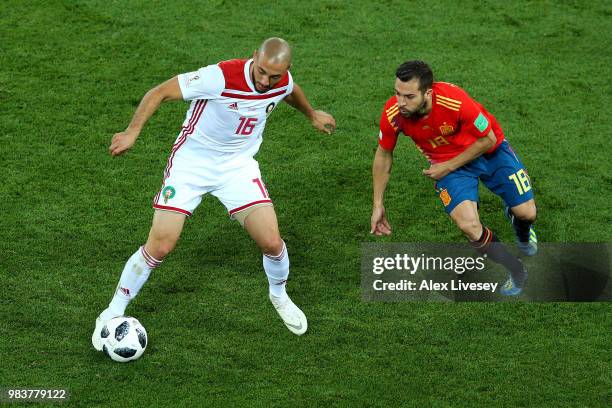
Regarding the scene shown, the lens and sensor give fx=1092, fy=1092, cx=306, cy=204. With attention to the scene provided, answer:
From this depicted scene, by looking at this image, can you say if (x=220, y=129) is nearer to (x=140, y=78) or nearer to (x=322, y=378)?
(x=322, y=378)

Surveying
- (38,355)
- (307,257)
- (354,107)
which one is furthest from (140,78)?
(38,355)

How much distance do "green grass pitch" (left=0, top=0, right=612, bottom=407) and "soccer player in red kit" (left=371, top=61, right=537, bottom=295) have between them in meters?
0.61

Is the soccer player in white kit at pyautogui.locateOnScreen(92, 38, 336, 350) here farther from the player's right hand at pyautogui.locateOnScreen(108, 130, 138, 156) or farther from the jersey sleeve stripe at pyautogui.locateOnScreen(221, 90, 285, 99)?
the player's right hand at pyautogui.locateOnScreen(108, 130, 138, 156)

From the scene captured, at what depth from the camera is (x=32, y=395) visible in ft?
22.6

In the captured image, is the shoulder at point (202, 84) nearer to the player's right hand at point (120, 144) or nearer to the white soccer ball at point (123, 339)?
the player's right hand at point (120, 144)

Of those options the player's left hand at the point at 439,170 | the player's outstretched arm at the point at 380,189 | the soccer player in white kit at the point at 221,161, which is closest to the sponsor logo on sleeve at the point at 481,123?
the player's left hand at the point at 439,170

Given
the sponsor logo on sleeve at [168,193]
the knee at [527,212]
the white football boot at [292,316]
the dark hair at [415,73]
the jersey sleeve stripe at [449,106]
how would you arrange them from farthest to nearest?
1. the knee at [527,212]
2. the jersey sleeve stripe at [449,106]
3. the white football boot at [292,316]
4. the dark hair at [415,73]
5. the sponsor logo on sleeve at [168,193]

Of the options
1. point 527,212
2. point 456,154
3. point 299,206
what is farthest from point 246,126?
point 527,212

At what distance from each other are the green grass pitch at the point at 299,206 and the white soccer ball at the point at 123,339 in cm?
11

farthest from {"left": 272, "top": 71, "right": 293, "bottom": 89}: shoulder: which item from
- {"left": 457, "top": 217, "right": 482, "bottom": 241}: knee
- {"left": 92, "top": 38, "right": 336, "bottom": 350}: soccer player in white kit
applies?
{"left": 457, "top": 217, "right": 482, "bottom": 241}: knee

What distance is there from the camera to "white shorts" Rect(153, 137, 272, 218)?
753 cm

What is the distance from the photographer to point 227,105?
7.45m

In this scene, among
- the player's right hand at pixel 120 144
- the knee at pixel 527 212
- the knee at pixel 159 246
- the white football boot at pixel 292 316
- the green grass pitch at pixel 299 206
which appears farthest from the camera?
the knee at pixel 527 212

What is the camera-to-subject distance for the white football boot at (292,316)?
306 inches
